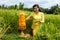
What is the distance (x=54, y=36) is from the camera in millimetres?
3156

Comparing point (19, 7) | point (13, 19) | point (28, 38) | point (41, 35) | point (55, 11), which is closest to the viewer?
point (41, 35)

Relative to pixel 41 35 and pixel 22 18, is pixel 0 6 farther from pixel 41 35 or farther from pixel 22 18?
pixel 41 35

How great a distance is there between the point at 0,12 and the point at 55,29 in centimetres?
1183

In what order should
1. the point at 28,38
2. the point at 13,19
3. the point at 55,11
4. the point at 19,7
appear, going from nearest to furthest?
the point at 28,38 < the point at 13,19 < the point at 19,7 < the point at 55,11

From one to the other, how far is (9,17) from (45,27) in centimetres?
1115

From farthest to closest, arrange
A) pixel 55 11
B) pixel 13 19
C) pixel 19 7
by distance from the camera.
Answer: pixel 55 11 < pixel 19 7 < pixel 13 19

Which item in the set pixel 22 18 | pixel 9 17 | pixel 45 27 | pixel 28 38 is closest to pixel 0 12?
pixel 9 17

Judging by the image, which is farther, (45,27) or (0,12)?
(0,12)

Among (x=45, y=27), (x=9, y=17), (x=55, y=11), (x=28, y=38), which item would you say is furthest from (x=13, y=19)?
(x=45, y=27)

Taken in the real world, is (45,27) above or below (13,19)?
above

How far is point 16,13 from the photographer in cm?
1441

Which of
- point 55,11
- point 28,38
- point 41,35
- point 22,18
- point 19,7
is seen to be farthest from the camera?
point 55,11

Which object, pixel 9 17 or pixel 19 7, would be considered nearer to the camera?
pixel 9 17

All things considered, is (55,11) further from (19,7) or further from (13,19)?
(13,19)
